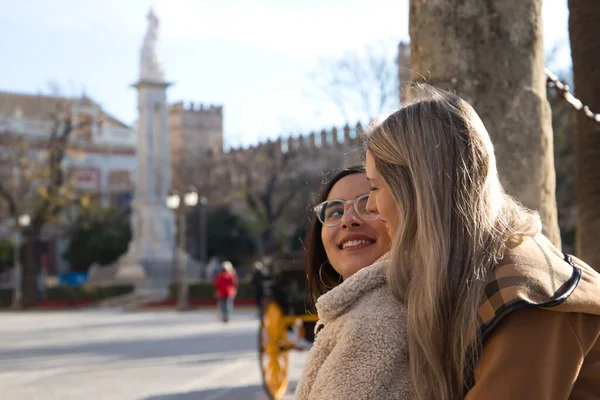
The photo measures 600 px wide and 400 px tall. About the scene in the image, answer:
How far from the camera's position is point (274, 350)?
11062 mm

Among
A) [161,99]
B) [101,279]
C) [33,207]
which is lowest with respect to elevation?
[101,279]

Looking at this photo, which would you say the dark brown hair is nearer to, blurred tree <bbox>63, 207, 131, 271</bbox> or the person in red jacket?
the person in red jacket

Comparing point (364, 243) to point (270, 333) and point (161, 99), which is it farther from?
point (161, 99)

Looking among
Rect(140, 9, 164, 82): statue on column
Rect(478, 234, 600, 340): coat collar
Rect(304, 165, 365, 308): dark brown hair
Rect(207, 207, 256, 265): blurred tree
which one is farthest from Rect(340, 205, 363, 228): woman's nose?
A: Rect(207, 207, 256, 265): blurred tree

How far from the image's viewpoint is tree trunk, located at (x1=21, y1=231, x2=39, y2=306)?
44.8 meters

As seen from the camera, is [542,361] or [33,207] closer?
[542,361]

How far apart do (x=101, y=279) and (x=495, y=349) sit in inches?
2068

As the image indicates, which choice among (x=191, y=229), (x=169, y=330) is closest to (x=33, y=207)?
(x=191, y=229)

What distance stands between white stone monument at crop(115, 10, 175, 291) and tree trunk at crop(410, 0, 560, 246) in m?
45.6

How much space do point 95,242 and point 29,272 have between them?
16392 mm

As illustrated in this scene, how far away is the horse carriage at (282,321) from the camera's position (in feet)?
35.6

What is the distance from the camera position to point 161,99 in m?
50.9

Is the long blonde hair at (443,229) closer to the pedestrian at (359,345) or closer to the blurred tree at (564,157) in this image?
the pedestrian at (359,345)

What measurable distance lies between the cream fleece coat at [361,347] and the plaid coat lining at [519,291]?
0.21 m
